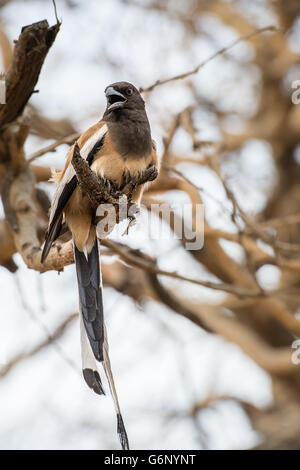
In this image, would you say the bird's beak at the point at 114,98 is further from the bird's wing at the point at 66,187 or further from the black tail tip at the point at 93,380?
the black tail tip at the point at 93,380

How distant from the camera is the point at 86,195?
106 inches

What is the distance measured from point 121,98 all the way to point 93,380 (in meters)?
1.28

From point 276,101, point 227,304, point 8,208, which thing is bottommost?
point 227,304

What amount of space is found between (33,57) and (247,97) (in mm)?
3922

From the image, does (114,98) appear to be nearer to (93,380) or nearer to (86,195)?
(86,195)

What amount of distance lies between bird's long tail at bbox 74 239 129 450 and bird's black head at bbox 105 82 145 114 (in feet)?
2.05

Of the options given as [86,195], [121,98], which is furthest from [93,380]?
[121,98]

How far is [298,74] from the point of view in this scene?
6094 millimetres

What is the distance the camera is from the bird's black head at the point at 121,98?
114 inches

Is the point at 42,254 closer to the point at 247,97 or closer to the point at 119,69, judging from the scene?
the point at 119,69

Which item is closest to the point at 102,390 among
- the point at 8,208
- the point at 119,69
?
the point at 8,208

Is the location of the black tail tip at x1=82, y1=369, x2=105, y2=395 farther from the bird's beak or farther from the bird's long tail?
the bird's beak

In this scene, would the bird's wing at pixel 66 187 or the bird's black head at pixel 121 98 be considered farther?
the bird's black head at pixel 121 98

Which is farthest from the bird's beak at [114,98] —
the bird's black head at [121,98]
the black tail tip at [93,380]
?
the black tail tip at [93,380]
